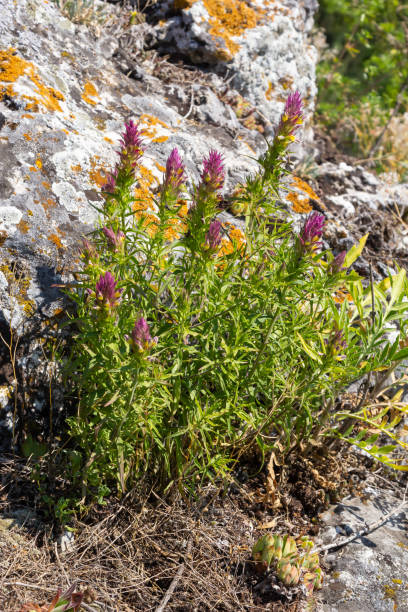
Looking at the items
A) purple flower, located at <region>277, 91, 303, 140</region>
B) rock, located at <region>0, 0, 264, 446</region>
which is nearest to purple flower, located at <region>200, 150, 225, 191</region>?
purple flower, located at <region>277, 91, 303, 140</region>

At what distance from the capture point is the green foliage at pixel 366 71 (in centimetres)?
700

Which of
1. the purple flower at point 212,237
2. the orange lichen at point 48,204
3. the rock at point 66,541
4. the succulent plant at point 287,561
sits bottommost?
the rock at point 66,541

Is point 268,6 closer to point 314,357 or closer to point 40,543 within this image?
point 314,357

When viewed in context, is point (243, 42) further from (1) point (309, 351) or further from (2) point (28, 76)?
(1) point (309, 351)

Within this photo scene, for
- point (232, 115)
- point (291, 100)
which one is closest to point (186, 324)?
point (291, 100)

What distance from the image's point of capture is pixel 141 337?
72.4 inches

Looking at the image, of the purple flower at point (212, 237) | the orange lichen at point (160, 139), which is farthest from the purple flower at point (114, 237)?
the orange lichen at point (160, 139)

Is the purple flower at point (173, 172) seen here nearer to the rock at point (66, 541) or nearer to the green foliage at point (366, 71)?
the rock at point (66, 541)

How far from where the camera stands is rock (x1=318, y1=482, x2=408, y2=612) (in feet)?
7.63

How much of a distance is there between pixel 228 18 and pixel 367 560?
462cm

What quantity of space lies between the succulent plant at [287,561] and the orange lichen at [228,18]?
419cm

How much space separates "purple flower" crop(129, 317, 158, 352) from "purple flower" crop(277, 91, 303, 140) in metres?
1.02

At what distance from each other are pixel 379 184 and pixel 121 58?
2740mm

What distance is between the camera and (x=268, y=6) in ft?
16.4
